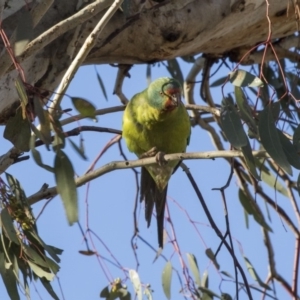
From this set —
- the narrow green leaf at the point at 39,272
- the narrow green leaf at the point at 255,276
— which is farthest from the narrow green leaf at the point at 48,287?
the narrow green leaf at the point at 255,276

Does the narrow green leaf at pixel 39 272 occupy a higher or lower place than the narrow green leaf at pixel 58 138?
lower

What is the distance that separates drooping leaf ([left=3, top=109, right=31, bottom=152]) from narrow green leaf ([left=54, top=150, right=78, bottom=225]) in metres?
0.21

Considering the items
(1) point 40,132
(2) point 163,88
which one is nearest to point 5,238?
(1) point 40,132

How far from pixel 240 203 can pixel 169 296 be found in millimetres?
757

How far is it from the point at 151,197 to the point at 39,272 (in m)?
0.97

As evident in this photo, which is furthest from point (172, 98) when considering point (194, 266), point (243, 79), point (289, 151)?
point (289, 151)

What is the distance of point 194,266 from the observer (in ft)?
9.20

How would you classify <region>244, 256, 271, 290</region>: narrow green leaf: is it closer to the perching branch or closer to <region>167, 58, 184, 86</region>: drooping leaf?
<region>167, 58, 184, 86</region>: drooping leaf

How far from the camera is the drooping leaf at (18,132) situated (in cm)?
182

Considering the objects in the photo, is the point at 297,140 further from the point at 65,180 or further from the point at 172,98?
the point at 172,98

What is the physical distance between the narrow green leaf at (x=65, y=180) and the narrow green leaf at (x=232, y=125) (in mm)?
434

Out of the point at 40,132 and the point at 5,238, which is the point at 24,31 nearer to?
the point at 40,132

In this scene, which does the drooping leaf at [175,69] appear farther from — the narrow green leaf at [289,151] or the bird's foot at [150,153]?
the narrow green leaf at [289,151]

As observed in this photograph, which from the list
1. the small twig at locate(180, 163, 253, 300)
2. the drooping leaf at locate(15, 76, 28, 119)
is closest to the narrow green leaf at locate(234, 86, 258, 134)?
the small twig at locate(180, 163, 253, 300)
